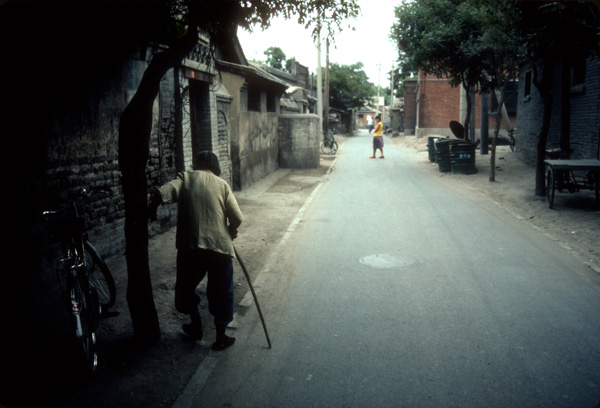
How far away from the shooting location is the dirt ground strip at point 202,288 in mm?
3740

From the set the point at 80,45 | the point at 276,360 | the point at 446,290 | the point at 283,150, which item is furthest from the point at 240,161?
the point at 276,360

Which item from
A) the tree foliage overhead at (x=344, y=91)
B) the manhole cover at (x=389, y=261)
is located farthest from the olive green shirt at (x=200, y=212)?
the tree foliage overhead at (x=344, y=91)

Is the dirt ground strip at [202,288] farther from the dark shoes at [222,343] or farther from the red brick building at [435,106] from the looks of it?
the red brick building at [435,106]

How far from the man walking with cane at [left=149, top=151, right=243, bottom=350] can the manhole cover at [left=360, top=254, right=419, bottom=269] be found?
9.64ft

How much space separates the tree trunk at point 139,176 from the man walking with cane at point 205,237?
18cm

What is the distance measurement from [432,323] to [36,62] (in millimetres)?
4951

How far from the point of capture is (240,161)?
14156mm

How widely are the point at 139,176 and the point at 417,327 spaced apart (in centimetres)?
297

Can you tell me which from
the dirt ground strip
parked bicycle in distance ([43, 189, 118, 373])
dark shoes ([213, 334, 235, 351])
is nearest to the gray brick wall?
the dirt ground strip

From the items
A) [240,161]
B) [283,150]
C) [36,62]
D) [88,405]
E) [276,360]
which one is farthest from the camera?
[283,150]

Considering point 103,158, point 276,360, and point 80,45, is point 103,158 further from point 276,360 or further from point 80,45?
point 276,360

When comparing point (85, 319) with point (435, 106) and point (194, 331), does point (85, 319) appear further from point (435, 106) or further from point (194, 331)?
point (435, 106)

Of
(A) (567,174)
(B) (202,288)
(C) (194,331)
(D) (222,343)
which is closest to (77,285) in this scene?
(C) (194,331)

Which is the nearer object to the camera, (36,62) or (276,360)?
(276,360)
